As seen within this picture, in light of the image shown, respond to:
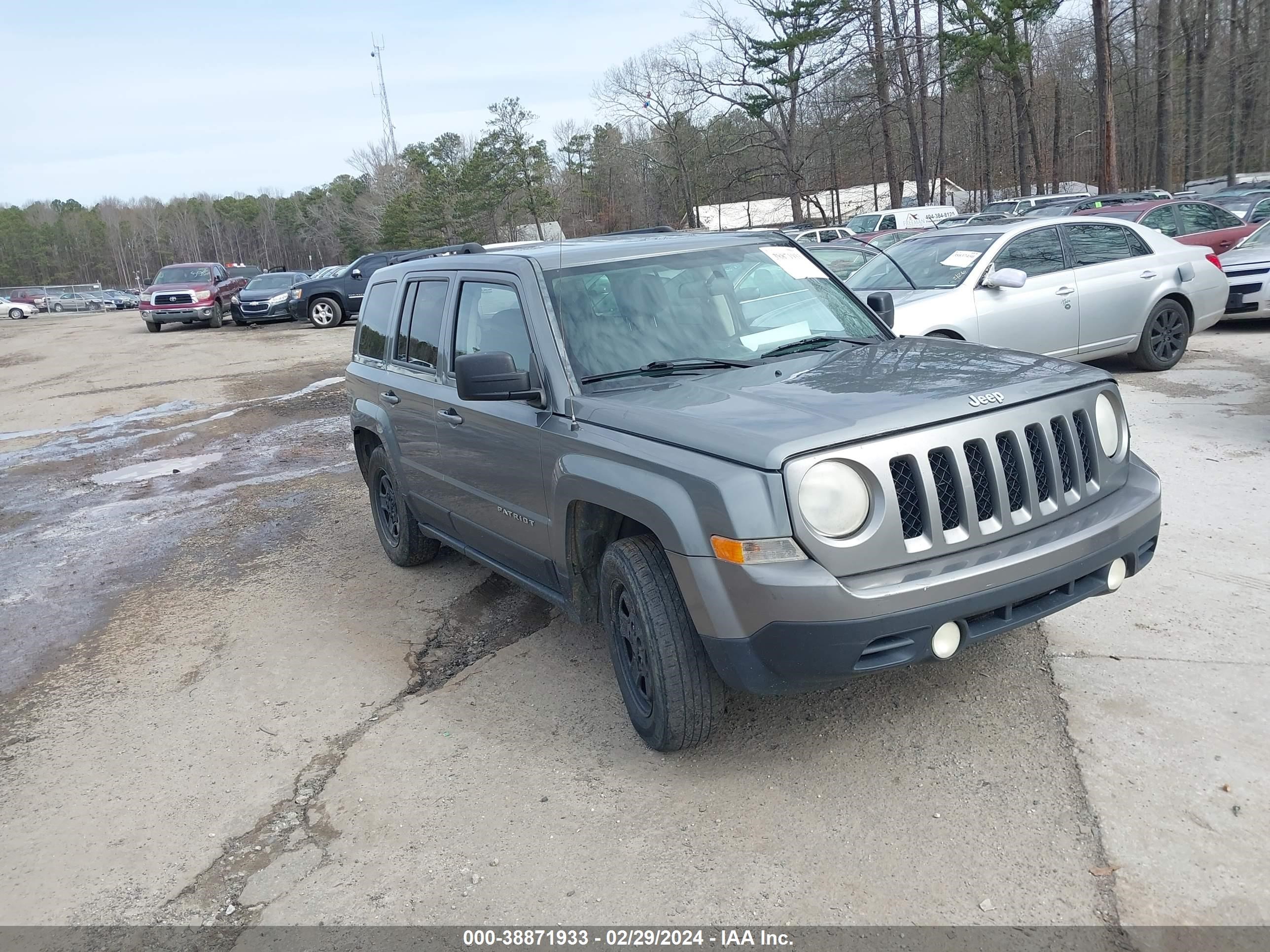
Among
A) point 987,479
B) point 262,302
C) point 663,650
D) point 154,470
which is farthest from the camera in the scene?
point 262,302

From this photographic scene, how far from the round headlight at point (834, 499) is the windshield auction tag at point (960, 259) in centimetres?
669

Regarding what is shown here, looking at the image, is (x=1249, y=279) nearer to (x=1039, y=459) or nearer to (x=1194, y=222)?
(x=1194, y=222)

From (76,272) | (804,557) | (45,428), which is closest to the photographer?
(804,557)

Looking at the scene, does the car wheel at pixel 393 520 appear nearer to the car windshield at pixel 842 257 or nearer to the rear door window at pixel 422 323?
the rear door window at pixel 422 323

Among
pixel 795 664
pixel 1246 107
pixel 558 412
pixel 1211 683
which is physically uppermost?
pixel 1246 107

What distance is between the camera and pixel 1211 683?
3834 mm

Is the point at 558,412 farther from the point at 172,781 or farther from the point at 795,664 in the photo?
the point at 172,781

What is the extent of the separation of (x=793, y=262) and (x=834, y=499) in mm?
2072

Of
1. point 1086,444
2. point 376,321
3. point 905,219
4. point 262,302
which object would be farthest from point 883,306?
point 262,302

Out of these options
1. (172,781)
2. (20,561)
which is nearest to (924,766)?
(172,781)

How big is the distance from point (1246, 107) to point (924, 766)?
181 ft

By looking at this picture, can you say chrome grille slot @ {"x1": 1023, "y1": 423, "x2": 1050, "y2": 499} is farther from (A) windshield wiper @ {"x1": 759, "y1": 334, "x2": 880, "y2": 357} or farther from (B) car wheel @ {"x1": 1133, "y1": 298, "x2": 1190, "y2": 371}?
(B) car wheel @ {"x1": 1133, "y1": 298, "x2": 1190, "y2": 371}

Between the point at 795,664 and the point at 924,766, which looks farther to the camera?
the point at 924,766

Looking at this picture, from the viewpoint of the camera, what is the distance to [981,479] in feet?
11.0
